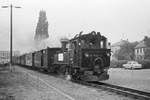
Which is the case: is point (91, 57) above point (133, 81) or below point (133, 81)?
above

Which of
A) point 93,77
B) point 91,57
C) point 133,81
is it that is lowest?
point 133,81

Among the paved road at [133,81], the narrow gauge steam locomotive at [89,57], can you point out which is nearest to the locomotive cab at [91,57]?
the narrow gauge steam locomotive at [89,57]

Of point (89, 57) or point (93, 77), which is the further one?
point (89, 57)

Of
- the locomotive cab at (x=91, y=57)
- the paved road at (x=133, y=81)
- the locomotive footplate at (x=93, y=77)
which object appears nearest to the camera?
the paved road at (x=133, y=81)

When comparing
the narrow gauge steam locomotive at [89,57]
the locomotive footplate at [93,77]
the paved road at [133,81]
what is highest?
the narrow gauge steam locomotive at [89,57]

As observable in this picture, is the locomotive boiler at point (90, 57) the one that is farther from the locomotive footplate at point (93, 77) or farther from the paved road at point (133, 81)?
the paved road at point (133, 81)

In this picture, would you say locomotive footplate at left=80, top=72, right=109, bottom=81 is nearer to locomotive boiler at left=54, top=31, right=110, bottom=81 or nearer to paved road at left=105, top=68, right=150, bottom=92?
locomotive boiler at left=54, top=31, right=110, bottom=81

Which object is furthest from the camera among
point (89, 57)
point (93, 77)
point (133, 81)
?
point (133, 81)

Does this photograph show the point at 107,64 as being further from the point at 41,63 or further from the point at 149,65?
the point at 149,65

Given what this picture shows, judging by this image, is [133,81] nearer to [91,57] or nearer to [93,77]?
[93,77]

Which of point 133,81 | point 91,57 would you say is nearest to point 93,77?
point 91,57

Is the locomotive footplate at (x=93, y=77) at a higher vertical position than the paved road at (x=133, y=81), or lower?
higher

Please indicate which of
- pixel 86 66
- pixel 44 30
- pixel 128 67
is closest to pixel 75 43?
pixel 86 66

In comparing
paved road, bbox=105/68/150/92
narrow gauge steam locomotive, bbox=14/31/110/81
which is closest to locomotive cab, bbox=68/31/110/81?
narrow gauge steam locomotive, bbox=14/31/110/81
